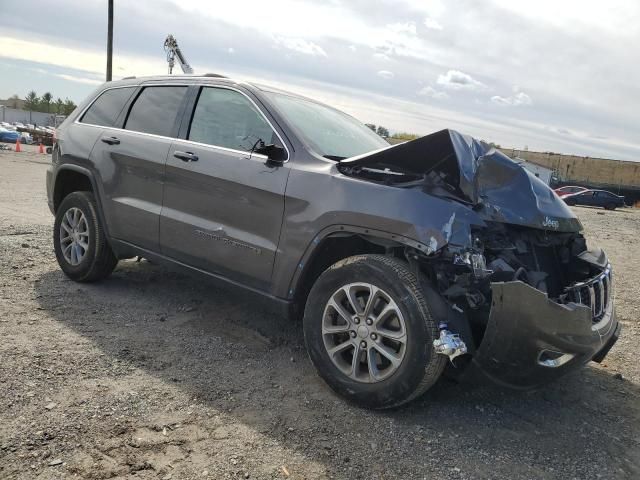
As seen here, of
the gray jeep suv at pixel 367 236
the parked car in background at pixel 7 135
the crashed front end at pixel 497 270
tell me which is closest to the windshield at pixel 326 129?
the gray jeep suv at pixel 367 236

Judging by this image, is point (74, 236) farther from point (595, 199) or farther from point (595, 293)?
point (595, 199)

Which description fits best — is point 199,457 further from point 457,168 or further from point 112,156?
point 112,156

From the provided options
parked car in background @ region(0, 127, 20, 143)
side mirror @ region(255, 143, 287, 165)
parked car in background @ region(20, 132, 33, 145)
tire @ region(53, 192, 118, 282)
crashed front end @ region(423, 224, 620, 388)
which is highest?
side mirror @ region(255, 143, 287, 165)

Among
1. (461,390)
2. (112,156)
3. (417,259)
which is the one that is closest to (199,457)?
(417,259)

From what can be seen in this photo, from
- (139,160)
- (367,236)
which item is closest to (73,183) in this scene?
(139,160)

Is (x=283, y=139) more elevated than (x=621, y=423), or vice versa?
(x=283, y=139)

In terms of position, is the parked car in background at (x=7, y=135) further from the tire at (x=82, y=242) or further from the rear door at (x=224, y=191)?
the rear door at (x=224, y=191)

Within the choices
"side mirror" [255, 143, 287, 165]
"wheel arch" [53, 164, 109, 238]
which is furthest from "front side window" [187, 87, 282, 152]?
"wheel arch" [53, 164, 109, 238]

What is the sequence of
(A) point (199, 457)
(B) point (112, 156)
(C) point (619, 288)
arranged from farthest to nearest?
(C) point (619, 288) < (B) point (112, 156) < (A) point (199, 457)

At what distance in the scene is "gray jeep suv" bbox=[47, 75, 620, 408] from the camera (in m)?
2.94

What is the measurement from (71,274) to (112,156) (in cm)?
125

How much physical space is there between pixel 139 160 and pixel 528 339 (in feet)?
10.9

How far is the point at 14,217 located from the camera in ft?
26.0

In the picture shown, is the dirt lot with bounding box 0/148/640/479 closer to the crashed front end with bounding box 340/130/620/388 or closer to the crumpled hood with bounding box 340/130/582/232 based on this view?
the crashed front end with bounding box 340/130/620/388
